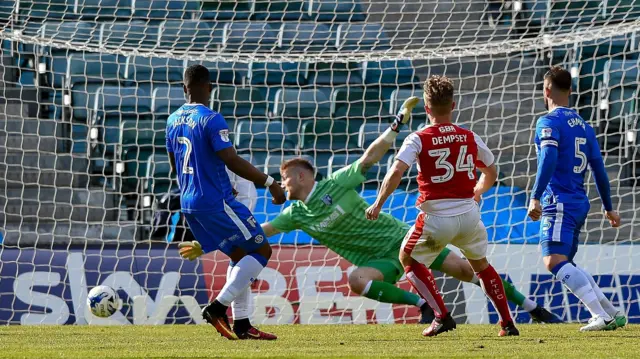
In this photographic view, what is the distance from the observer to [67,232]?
10016 mm

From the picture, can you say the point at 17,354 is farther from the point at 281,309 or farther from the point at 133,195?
the point at 133,195

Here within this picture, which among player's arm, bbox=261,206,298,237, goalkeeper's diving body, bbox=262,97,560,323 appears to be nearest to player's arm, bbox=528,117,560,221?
goalkeeper's diving body, bbox=262,97,560,323

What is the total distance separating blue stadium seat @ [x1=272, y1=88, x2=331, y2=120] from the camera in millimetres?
11262

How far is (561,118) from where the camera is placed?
21.6 ft

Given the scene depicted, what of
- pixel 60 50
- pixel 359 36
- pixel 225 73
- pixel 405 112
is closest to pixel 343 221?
pixel 405 112

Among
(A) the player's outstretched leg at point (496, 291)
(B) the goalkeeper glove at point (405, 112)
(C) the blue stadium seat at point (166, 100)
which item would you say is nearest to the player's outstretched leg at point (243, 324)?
(A) the player's outstretched leg at point (496, 291)

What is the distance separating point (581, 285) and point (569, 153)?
870mm

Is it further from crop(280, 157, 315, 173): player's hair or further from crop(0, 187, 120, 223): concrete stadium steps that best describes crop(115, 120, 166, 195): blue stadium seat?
crop(280, 157, 315, 173): player's hair

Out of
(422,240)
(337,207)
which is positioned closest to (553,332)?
(422,240)

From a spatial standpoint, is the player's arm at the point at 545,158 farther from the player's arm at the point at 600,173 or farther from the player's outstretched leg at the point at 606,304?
the player's outstretched leg at the point at 606,304

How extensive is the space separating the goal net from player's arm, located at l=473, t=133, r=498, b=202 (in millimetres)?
2300

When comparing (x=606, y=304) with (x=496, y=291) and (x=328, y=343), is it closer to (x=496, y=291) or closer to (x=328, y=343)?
(x=496, y=291)

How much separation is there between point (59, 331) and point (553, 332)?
3555mm

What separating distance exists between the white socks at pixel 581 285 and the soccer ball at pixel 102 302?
133 inches
